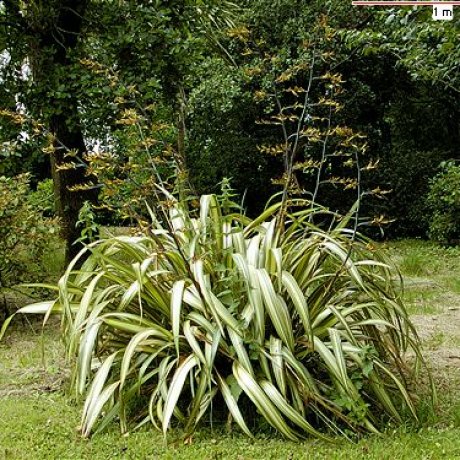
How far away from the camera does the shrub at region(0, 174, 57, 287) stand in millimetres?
4935

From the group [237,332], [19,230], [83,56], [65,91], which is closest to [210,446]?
[237,332]

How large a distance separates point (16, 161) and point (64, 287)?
3046mm

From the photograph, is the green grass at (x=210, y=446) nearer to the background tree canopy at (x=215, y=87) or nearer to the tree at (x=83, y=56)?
the background tree canopy at (x=215, y=87)

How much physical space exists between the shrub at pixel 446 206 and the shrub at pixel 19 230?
6.03 m

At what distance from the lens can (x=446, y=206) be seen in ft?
32.0

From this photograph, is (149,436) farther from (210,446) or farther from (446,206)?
(446,206)

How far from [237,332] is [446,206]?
24.4ft

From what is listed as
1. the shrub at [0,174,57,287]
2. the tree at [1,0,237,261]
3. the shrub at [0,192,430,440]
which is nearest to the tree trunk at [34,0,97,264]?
the tree at [1,0,237,261]

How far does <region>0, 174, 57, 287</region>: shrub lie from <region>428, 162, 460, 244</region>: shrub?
6.03 m

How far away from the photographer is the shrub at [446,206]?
936 centimetres

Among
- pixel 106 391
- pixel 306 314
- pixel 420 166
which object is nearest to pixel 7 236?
pixel 106 391

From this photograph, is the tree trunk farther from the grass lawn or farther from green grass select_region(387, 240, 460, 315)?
green grass select_region(387, 240, 460, 315)

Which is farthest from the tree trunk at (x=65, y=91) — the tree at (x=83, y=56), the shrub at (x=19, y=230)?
the shrub at (x=19, y=230)

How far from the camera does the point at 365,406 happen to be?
2867 millimetres
